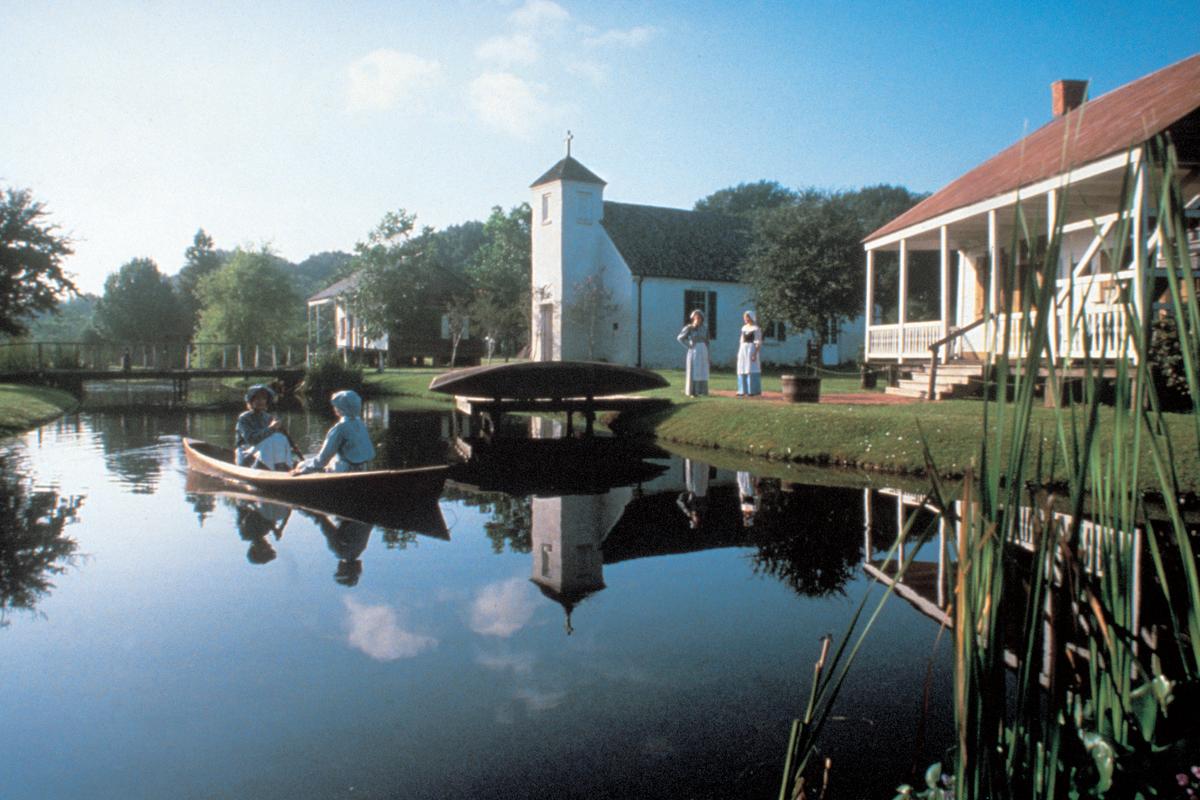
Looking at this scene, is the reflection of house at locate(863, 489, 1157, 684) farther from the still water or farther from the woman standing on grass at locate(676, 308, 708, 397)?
the woman standing on grass at locate(676, 308, 708, 397)

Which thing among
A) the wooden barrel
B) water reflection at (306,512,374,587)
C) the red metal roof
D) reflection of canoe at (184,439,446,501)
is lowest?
water reflection at (306,512,374,587)

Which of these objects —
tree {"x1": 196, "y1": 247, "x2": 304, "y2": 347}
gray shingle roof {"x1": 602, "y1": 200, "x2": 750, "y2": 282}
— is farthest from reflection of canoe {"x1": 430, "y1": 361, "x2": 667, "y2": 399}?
tree {"x1": 196, "y1": 247, "x2": 304, "y2": 347}

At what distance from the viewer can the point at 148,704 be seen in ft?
14.7

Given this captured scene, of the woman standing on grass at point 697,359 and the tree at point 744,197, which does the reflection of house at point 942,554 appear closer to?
the woman standing on grass at point 697,359

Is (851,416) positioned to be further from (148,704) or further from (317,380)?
(317,380)

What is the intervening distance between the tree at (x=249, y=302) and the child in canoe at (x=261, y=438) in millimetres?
51141

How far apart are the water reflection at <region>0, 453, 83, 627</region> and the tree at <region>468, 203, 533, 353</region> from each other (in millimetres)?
27639

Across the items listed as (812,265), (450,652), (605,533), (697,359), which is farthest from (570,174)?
(450,652)

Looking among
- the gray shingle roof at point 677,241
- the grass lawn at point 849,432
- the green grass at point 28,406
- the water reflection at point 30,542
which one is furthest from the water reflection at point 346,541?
the gray shingle roof at point 677,241

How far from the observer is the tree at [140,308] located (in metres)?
78.8

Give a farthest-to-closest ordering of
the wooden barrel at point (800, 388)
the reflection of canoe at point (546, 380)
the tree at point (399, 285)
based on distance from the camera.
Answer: the tree at point (399, 285) < the wooden barrel at point (800, 388) < the reflection of canoe at point (546, 380)

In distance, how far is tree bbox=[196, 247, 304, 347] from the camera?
59500mm

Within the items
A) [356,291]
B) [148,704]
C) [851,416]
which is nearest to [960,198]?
[851,416]

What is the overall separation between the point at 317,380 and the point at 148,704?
30.4 m
